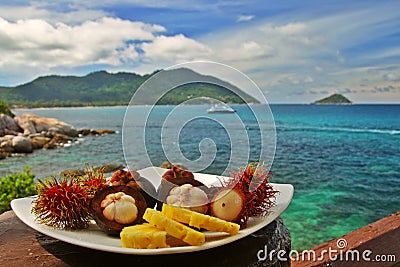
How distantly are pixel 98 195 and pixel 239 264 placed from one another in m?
0.47

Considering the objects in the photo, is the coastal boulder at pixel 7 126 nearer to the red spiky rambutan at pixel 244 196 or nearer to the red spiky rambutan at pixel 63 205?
the red spiky rambutan at pixel 63 205

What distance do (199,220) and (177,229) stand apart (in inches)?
2.8

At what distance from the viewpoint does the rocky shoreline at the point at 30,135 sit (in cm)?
1520

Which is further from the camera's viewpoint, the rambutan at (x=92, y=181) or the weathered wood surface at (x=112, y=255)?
the rambutan at (x=92, y=181)

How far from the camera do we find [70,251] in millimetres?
1039

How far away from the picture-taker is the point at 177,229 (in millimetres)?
901

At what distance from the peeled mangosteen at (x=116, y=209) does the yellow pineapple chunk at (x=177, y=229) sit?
163mm

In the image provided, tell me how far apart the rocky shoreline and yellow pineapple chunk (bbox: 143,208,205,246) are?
15.2 metres

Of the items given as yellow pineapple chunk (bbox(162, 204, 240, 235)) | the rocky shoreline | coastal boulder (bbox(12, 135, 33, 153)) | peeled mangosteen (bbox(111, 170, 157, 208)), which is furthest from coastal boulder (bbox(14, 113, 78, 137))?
yellow pineapple chunk (bbox(162, 204, 240, 235))

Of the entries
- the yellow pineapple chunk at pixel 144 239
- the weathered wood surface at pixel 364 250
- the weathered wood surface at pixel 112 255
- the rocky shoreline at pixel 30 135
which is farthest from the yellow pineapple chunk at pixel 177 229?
the rocky shoreline at pixel 30 135

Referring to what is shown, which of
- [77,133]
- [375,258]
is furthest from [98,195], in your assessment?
[77,133]

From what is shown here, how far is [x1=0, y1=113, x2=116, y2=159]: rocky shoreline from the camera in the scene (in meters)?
15.2

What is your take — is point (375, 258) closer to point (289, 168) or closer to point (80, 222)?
point (80, 222)

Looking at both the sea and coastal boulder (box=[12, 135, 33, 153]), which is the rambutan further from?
coastal boulder (box=[12, 135, 33, 153])
